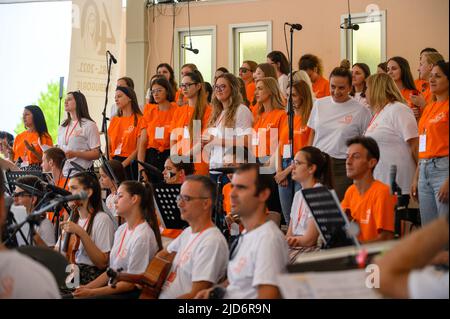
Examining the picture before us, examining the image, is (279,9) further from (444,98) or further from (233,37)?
(444,98)

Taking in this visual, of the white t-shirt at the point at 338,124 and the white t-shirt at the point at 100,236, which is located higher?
the white t-shirt at the point at 338,124

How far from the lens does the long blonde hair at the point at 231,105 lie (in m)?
6.79

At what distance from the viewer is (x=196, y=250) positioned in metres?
4.62

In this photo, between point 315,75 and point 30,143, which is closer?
point 315,75

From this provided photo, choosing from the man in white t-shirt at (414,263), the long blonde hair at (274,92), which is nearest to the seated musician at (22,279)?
the man in white t-shirt at (414,263)

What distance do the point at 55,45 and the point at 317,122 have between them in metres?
10.9

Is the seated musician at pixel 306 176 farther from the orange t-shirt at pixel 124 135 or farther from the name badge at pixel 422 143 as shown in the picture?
the orange t-shirt at pixel 124 135

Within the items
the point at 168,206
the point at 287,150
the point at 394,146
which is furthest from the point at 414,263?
the point at 287,150

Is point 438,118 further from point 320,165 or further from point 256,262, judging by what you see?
point 256,262

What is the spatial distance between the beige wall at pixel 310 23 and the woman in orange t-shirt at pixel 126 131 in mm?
3395

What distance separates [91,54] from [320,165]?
17.6 ft

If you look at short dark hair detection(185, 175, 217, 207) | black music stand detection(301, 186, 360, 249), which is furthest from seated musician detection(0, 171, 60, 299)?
short dark hair detection(185, 175, 217, 207)

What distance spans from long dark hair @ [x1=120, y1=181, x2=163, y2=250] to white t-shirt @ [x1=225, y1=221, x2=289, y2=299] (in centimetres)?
142

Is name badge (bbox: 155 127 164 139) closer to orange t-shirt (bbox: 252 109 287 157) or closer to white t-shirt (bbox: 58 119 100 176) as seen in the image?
white t-shirt (bbox: 58 119 100 176)
